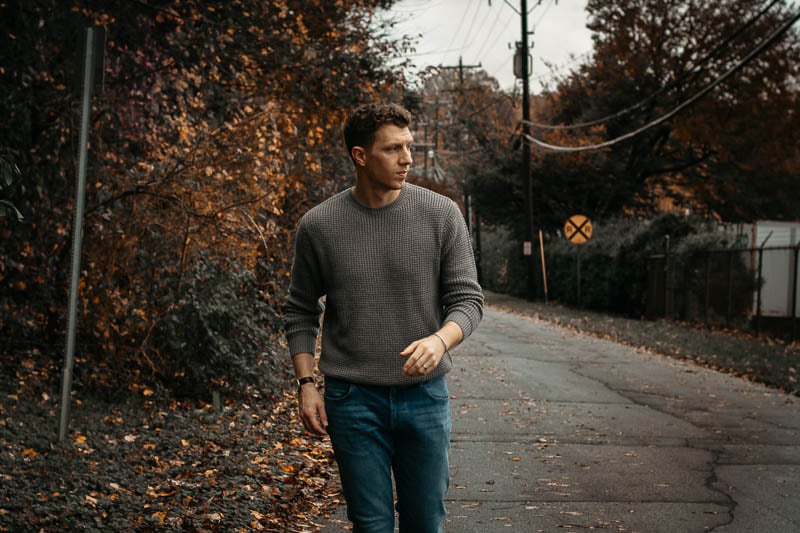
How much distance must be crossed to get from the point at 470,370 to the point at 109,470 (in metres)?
7.83

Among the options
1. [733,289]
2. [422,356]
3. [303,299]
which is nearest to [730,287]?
[733,289]

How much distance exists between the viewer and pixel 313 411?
11.7 feet

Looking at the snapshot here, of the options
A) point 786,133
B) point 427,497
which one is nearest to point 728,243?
point 786,133

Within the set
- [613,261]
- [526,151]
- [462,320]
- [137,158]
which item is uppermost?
[526,151]

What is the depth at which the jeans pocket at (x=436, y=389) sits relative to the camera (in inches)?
136

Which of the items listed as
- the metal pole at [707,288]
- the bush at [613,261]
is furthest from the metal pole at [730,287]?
the bush at [613,261]

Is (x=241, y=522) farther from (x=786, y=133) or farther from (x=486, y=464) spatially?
(x=786, y=133)

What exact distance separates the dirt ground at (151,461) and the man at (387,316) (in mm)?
2387

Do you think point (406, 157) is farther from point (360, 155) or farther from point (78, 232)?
point (78, 232)

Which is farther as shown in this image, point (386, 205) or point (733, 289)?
point (733, 289)

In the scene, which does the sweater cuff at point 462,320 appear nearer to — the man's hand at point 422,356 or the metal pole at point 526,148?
the man's hand at point 422,356

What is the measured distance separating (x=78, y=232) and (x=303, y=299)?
3.73 meters

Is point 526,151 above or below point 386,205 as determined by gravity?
above

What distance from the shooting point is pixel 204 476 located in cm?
670
